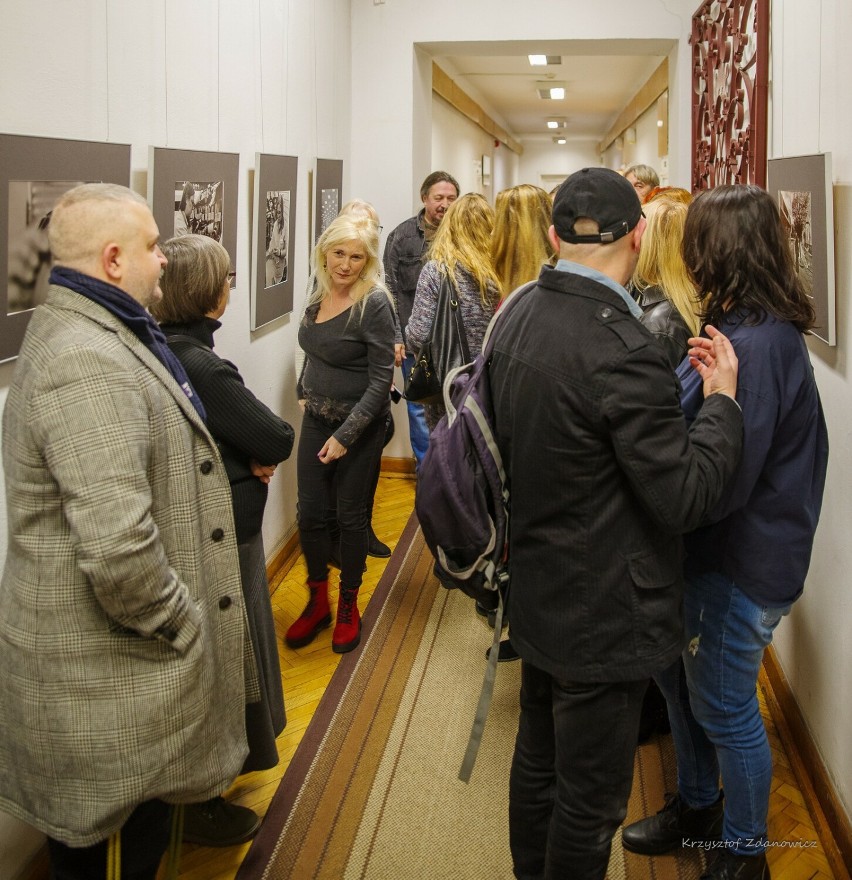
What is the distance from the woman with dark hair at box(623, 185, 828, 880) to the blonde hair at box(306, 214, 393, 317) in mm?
1751

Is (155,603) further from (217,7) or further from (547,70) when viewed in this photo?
(547,70)

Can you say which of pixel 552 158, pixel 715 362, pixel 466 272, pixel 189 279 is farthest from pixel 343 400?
pixel 552 158

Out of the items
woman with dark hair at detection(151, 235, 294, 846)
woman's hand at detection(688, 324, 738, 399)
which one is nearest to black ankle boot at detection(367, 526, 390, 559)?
woman with dark hair at detection(151, 235, 294, 846)

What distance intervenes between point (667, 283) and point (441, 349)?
1.08 meters

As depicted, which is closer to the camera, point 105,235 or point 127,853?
point 105,235

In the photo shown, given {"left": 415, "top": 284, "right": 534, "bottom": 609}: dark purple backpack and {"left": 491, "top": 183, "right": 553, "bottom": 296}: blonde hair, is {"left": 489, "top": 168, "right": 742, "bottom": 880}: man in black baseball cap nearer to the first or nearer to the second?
{"left": 415, "top": 284, "right": 534, "bottom": 609}: dark purple backpack

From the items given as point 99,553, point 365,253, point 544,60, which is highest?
point 544,60

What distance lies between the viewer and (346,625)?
3.88 m

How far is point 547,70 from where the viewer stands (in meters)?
9.68

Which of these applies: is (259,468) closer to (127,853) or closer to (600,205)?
(127,853)

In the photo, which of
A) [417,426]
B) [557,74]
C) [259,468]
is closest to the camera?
[259,468]

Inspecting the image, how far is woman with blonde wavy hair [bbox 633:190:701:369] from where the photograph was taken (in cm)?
261

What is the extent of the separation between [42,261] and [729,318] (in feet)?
5.35

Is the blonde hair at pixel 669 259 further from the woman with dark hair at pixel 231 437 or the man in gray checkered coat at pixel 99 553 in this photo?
the man in gray checkered coat at pixel 99 553
